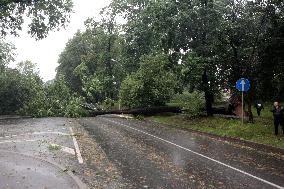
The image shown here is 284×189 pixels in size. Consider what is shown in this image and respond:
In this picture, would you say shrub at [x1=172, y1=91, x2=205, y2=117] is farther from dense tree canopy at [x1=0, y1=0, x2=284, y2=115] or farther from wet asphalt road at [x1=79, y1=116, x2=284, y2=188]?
wet asphalt road at [x1=79, y1=116, x2=284, y2=188]

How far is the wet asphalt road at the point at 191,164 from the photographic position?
10.4m

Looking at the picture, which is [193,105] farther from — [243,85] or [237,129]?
[243,85]

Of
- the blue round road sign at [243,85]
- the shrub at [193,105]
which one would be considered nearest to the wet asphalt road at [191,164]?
the blue round road sign at [243,85]

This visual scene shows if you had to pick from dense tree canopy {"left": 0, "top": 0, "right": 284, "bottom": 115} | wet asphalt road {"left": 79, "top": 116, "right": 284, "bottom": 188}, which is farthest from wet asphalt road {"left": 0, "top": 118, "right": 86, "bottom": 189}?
dense tree canopy {"left": 0, "top": 0, "right": 284, "bottom": 115}

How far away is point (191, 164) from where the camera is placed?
13.1 meters

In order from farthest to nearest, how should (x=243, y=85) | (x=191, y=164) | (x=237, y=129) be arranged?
(x=237, y=129) → (x=243, y=85) → (x=191, y=164)

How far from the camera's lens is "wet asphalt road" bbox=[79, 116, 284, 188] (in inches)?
408

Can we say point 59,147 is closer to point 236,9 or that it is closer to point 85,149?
point 85,149

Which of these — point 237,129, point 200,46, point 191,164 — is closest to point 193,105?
point 200,46

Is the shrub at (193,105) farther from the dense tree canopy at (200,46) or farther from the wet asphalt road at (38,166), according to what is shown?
the wet asphalt road at (38,166)

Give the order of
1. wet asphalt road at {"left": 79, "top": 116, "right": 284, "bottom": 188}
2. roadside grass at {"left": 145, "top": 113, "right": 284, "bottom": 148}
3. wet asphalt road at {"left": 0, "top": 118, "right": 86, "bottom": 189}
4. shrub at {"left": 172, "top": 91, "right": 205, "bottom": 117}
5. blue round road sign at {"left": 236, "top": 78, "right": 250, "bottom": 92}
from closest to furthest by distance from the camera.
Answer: wet asphalt road at {"left": 0, "top": 118, "right": 86, "bottom": 189} < wet asphalt road at {"left": 79, "top": 116, "right": 284, "bottom": 188} < roadside grass at {"left": 145, "top": 113, "right": 284, "bottom": 148} < blue round road sign at {"left": 236, "top": 78, "right": 250, "bottom": 92} < shrub at {"left": 172, "top": 91, "right": 205, "bottom": 117}

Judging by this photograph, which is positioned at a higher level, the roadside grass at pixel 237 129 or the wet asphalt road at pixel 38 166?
the roadside grass at pixel 237 129

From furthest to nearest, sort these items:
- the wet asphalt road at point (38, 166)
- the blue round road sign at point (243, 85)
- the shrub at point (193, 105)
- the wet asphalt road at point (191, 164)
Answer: the shrub at point (193, 105)
the blue round road sign at point (243, 85)
the wet asphalt road at point (191, 164)
the wet asphalt road at point (38, 166)

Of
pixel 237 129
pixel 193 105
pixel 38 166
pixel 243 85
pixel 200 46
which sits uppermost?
pixel 200 46
